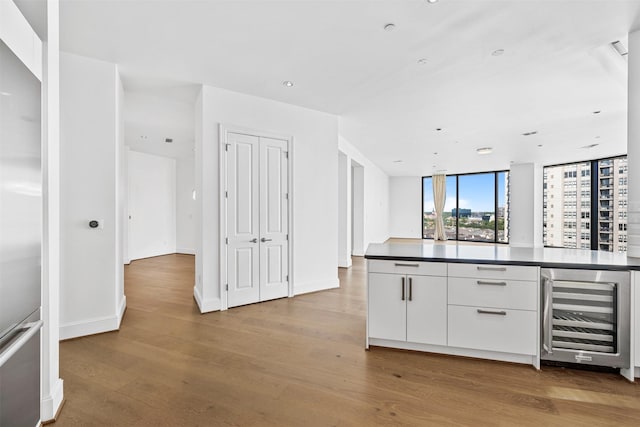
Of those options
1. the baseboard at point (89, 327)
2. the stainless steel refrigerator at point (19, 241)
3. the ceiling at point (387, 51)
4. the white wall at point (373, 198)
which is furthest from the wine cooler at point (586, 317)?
the white wall at point (373, 198)

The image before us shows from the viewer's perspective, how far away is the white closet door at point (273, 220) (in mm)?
4270

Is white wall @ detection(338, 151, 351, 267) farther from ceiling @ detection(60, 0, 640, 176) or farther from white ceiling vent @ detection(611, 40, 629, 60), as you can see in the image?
white ceiling vent @ detection(611, 40, 629, 60)

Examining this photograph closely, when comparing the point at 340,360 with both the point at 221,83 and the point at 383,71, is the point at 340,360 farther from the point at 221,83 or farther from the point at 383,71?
the point at 221,83

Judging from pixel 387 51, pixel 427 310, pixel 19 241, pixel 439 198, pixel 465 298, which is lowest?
pixel 427 310

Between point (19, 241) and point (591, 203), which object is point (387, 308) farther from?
point (591, 203)

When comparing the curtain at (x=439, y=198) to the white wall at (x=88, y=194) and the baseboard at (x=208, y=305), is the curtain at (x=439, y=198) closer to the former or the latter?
the baseboard at (x=208, y=305)

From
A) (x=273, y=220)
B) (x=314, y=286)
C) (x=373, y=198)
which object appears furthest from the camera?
(x=373, y=198)

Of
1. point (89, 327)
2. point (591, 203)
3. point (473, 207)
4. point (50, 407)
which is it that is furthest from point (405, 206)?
point (50, 407)

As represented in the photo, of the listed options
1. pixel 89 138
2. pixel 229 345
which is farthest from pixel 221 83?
pixel 229 345

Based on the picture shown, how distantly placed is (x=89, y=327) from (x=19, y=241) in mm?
2143

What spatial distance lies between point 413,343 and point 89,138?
3794 mm

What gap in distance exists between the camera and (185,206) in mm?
8938

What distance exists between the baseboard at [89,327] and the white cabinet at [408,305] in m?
2.69

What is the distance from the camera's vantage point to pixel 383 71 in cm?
344
